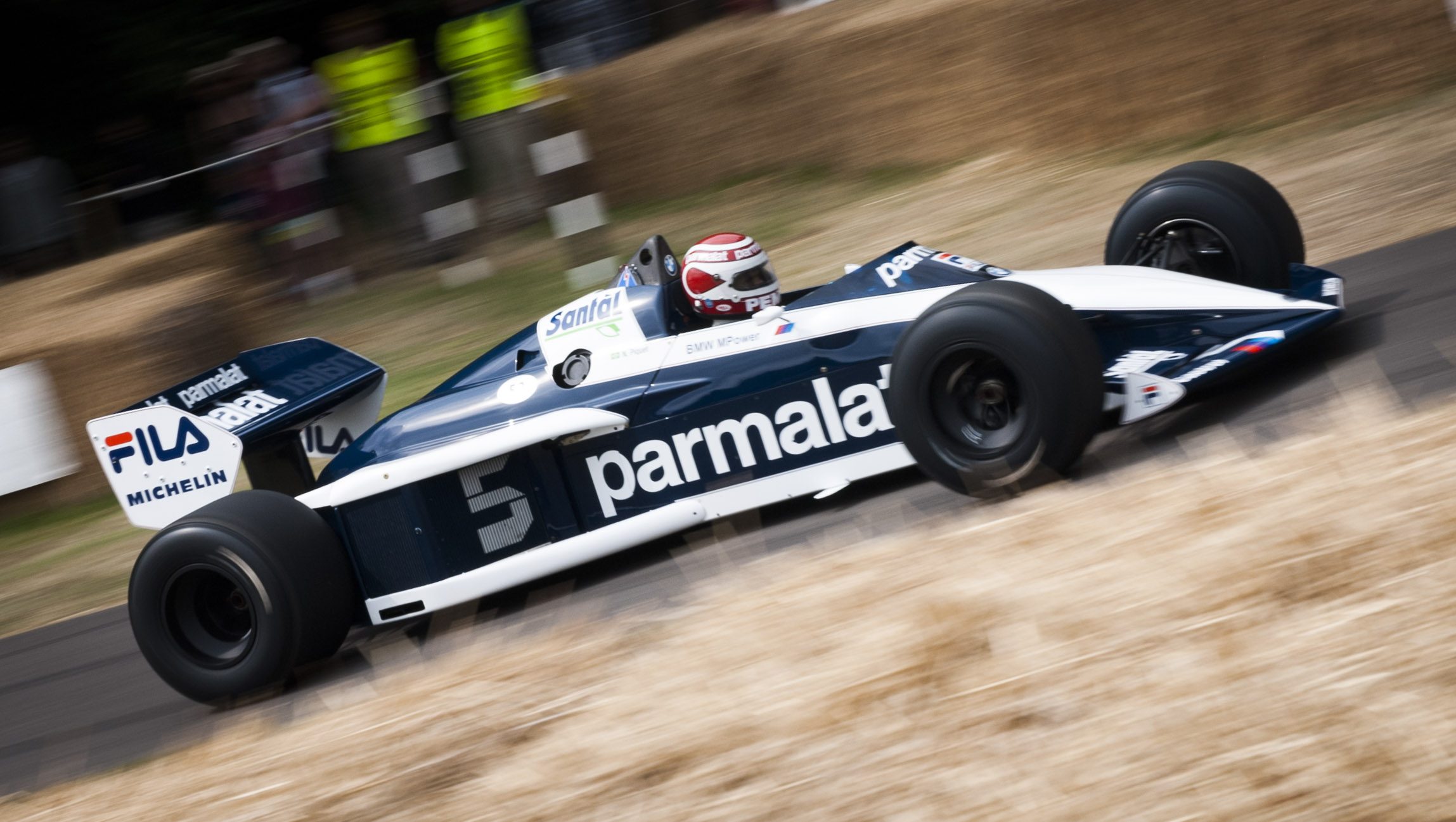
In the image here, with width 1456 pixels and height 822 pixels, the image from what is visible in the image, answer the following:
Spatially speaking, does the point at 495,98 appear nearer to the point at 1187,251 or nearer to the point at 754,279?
the point at 754,279

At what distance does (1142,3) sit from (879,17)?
7.30ft

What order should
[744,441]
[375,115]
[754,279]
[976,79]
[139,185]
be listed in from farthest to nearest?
1. [139,185]
2. [375,115]
3. [976,79]
4. [754,279]
5. [744,441]

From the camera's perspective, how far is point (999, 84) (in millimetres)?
10633

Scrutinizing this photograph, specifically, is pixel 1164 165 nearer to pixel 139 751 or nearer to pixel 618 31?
pixel 618 31

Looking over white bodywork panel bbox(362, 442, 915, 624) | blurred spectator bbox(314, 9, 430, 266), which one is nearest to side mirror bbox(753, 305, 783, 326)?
white bodywork panel bbox(362, 442, 915, 624)

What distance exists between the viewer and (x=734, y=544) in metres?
5.56

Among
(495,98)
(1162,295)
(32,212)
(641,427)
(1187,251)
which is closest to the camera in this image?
(1162,295)

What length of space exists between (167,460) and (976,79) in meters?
6.81

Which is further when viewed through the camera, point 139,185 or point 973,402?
point 139,185

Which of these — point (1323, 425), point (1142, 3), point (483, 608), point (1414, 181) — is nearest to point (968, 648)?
point (1323, 425)

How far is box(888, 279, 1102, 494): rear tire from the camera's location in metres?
4.65

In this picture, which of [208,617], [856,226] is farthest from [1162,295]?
[856,226]

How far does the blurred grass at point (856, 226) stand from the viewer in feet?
26.3

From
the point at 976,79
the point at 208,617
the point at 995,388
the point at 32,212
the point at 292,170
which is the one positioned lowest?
the point at 208,617
